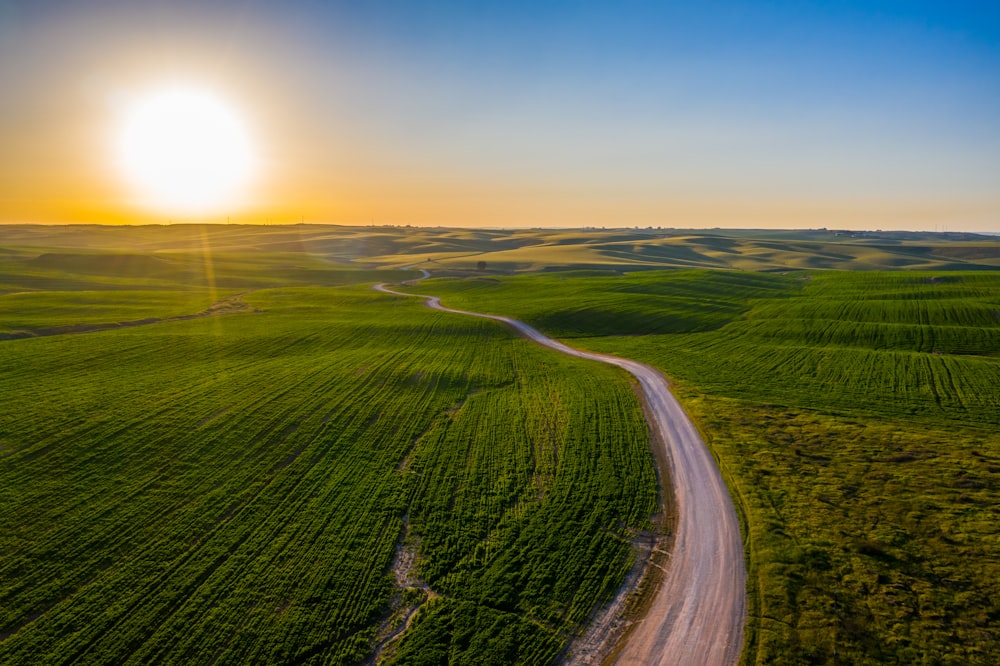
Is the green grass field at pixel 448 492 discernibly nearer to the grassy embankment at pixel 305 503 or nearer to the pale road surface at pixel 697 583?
the grassy embankment at pixel 305 503

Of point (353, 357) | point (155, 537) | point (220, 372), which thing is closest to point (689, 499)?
point (155, 537)

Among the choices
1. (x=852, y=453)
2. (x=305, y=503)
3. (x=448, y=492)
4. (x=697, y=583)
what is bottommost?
(x=697, y=583)

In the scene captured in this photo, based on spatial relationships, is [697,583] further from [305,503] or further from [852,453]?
[305,503]

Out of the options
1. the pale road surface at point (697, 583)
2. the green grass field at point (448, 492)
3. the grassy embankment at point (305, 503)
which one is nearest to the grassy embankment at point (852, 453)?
the green grass field at point (448, 492)

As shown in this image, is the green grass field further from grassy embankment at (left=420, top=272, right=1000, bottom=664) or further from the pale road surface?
the pale road surface

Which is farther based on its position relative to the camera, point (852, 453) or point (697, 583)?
point (852, 453)

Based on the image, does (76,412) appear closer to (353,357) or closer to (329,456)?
(329,456)

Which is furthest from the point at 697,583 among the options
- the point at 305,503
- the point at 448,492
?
the point at 305,503
